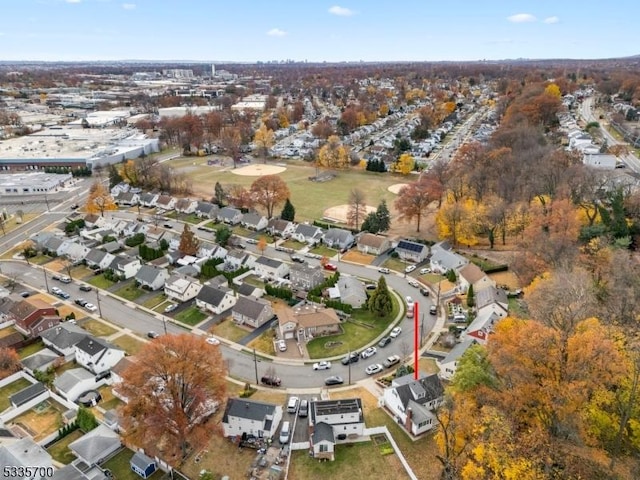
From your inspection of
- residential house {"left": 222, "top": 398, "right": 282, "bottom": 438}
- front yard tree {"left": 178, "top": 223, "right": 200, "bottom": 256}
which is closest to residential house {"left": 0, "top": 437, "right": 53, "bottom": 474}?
residential house {"left": 222, "top": 398, "right": 282, "bottom": 438}

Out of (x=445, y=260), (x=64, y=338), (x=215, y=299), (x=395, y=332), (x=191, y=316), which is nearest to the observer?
(x=64, y=338)

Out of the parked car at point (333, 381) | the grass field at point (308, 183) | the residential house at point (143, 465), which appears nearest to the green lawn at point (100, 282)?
the residential house at point (143, 465)

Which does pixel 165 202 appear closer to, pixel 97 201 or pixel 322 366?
pixel 97 201

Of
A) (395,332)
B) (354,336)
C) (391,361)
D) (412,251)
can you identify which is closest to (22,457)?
(391,361)

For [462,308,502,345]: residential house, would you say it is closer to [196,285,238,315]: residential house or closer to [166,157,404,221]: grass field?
[196,285,238,315]: residential house

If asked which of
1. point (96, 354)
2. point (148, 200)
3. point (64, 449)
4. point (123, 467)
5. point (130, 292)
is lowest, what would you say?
point (123, 467)

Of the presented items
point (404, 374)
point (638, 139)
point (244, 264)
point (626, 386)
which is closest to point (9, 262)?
point (244, 264)
